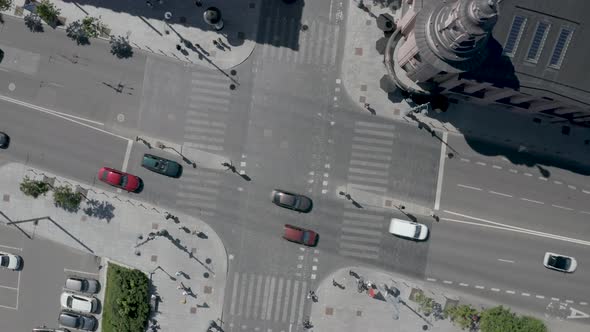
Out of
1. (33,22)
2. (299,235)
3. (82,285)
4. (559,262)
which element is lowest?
(82,285)

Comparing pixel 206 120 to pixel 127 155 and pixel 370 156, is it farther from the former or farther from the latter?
pixel 370 156

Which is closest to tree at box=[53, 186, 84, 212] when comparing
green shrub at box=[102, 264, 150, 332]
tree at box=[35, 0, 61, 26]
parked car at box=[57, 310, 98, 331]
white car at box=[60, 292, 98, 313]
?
green shrub at box=[102, 264, 150, 332]

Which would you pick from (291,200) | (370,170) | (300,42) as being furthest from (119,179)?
(370,170)

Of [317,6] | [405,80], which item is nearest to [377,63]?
[405,80]

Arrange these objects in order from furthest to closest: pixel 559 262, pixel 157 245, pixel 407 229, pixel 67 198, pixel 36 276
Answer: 1. pixel 36 276
2. pixel 157 245
3. pixel 559 262
4. pixel 67 198
5. pixel 407 229

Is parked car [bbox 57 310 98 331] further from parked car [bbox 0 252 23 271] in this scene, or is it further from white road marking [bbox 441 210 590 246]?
white road marking [bbox 441 210 590 246]

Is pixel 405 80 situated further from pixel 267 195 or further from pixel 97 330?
pixel 97 330
